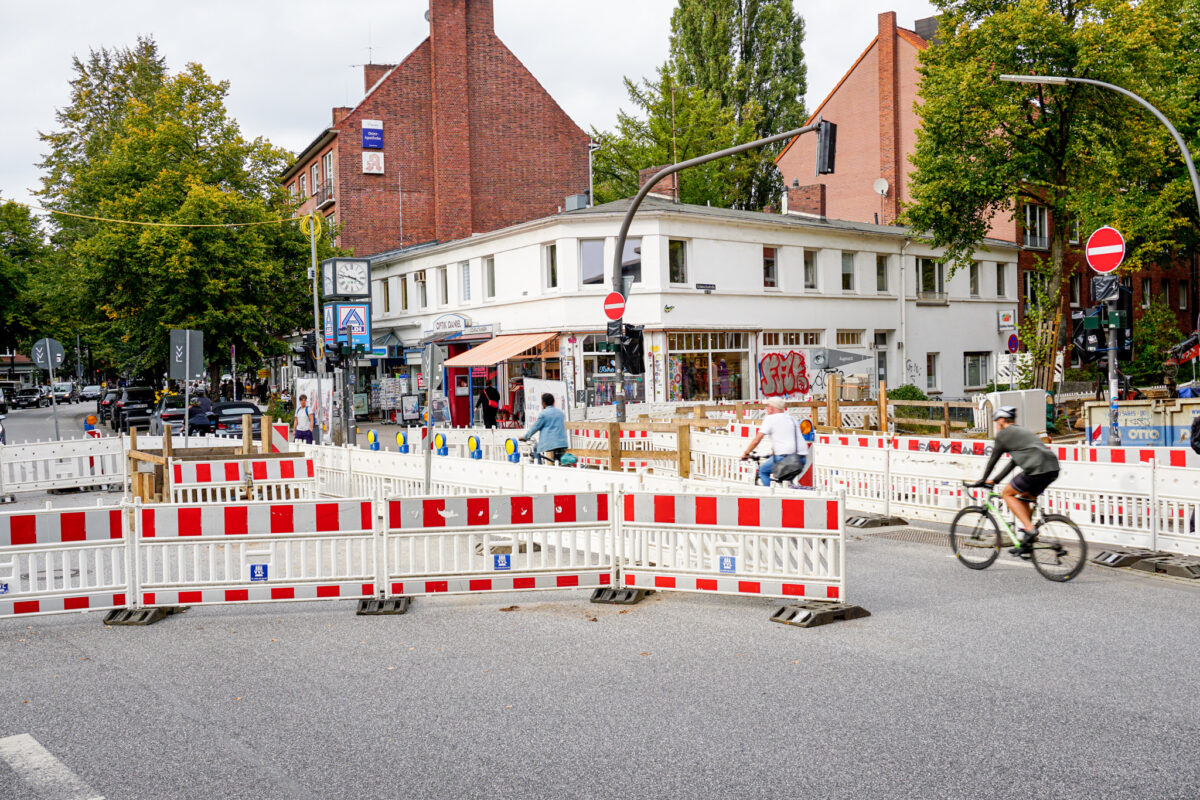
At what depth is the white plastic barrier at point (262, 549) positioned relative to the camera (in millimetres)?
8539

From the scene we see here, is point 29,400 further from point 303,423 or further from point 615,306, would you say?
point 615,306

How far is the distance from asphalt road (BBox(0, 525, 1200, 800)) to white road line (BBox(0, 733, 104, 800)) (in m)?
0.04

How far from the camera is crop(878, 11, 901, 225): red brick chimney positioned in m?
44.8

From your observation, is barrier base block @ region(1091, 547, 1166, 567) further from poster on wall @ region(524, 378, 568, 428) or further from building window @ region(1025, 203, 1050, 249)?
building window @ region(1025, 203, 1050, 249)

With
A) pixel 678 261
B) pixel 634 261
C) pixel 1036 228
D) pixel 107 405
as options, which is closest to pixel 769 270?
pixel 678 261

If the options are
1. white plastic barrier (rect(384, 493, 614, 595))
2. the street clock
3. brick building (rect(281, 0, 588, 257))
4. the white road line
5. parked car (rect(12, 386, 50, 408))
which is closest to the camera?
the white road line

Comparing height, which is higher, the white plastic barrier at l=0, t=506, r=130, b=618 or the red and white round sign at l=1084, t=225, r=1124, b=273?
the red and white round sign at l=1084, t=225, r=1124, b=273

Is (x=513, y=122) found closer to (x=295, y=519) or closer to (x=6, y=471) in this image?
(x=6, y=471)

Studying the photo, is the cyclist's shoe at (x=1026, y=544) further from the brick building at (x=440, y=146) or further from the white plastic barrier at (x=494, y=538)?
the brick building at (x=440, y=146)

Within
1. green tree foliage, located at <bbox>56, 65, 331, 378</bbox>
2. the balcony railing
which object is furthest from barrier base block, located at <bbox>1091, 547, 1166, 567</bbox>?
the balcony railing

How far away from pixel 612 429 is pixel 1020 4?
78.5 feet

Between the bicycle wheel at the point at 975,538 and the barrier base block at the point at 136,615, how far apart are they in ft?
23.8

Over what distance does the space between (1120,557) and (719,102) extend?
141 feet

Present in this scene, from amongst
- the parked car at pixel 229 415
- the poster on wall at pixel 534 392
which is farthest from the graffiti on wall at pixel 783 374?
the parked car at pixel 229 415
